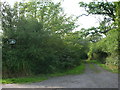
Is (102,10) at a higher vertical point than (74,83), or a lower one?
higher

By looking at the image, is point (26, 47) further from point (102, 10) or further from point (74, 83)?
point (102, 10)

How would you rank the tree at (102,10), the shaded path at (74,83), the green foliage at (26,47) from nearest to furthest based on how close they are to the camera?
the shaded path at (74,83)
the green foliage at (26,47)
the tree at (102,10)

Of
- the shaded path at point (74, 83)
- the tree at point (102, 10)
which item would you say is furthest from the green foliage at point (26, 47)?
the tree at point (102, 10)

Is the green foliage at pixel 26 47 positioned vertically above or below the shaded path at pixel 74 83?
above

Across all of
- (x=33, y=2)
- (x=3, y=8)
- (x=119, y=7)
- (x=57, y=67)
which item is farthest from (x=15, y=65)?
(x=33, y=2)

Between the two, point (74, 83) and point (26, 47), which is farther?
point (26, 47)

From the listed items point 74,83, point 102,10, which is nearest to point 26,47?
point 74,83

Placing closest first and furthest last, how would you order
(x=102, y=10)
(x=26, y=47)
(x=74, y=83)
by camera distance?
1. (x=74, y=83)
2. (x=26, y=47)
3. (x=102, y=10)

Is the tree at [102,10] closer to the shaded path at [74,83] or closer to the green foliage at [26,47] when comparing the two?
the green foliage at [26,47]

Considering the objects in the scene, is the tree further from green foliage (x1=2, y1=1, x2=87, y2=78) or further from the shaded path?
the shaded path

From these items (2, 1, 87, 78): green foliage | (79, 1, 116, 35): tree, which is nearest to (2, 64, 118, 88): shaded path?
(2, 1, 87, 78): green foliage

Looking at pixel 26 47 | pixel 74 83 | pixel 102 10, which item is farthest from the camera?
pixel 102 10

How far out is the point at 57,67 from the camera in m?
10.4

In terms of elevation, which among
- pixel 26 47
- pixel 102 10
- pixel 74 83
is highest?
pixel 102 10
